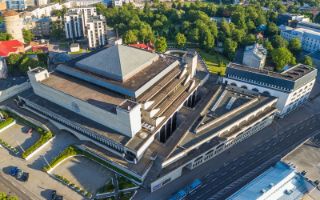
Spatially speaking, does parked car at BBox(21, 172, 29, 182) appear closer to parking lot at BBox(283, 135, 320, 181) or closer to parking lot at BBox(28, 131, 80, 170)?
parking lot at BBox(28, 131, 80, 170)

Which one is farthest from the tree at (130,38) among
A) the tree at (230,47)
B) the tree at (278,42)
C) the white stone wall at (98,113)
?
the tree at (278,42)

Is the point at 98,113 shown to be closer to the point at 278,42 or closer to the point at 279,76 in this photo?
the point at 279,76

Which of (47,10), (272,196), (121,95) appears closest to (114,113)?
(121,95)

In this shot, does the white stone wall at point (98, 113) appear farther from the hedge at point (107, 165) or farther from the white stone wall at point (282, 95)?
the white stone wall at point (282, 95)

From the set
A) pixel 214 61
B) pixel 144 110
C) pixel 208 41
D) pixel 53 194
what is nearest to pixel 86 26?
pixel 208 41

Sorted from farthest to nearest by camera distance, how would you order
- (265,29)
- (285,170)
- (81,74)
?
(265,29)
(81,74)
(285,170)

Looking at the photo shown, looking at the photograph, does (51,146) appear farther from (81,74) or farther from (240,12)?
(240,12)

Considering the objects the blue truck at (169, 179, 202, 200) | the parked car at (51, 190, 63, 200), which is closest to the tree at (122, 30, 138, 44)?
the blue truck at (169, 179, 202, 200)
